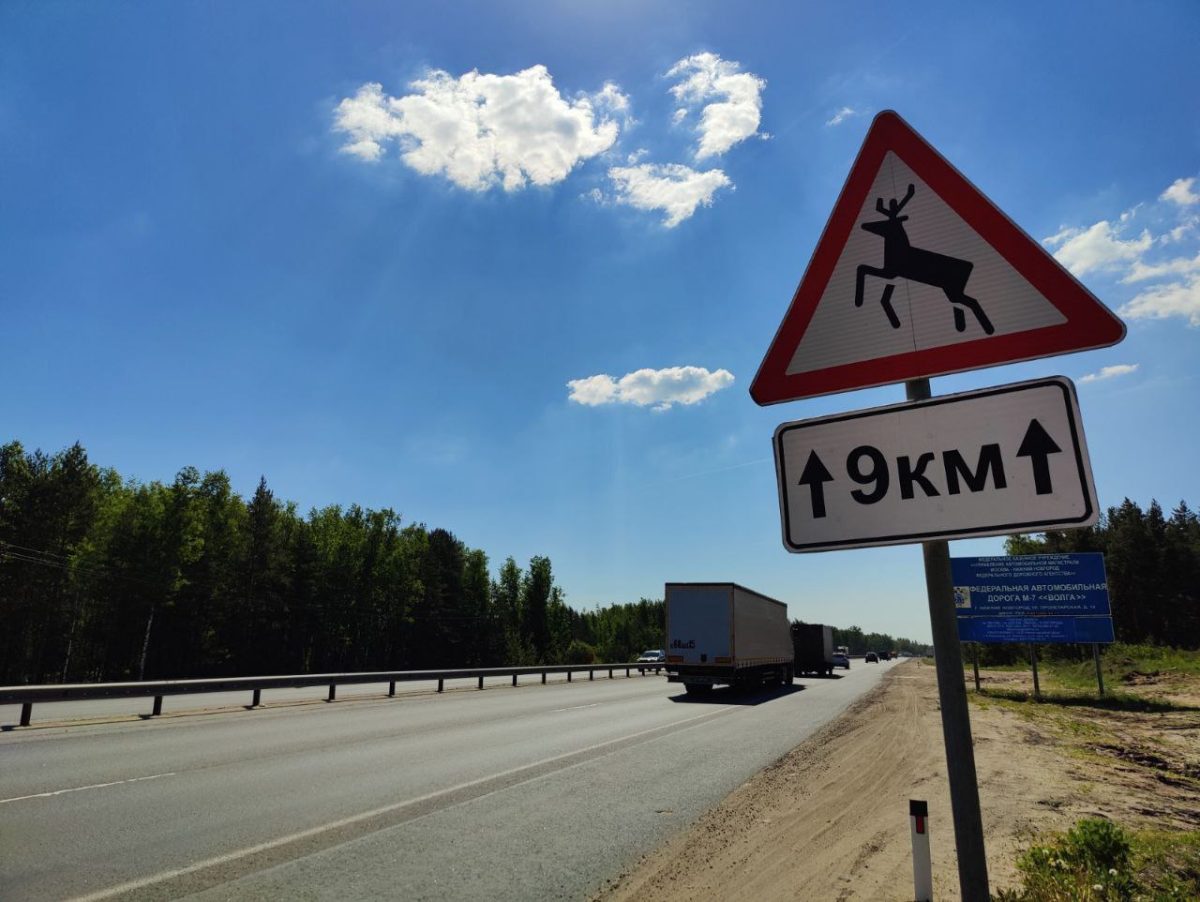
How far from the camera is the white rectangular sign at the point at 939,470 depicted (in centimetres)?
173

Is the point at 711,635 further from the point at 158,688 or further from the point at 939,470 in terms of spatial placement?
the point at 939,470

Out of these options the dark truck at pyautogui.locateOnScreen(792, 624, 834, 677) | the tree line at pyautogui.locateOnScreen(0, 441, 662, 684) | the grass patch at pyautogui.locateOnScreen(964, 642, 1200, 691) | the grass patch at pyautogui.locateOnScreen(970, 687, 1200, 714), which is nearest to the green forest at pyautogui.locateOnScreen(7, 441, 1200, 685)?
the tree line at pyautogui.locateOnScreen(0, 441, 662, 684)

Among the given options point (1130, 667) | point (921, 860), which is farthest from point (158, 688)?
point (1130, 667)

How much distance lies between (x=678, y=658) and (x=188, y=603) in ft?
162

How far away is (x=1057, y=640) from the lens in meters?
23.3

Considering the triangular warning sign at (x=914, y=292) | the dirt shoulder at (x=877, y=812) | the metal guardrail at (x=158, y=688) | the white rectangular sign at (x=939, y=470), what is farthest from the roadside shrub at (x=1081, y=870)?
the metal guardrail at (x=158, y=688)

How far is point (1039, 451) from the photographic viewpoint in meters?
1.76

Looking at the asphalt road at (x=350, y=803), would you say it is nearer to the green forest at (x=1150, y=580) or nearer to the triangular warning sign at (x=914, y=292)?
the triangular warning sign at (x=914, y=292)

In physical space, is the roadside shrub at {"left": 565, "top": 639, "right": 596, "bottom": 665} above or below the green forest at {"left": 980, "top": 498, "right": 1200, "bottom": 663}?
below

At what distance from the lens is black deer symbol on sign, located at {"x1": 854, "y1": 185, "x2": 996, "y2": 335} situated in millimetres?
2096

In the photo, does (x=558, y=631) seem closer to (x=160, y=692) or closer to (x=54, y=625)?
(x=54, y=625)

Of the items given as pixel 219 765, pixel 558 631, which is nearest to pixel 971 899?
pixel 219 765

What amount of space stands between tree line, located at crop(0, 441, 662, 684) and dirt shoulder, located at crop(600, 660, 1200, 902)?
46.0 m

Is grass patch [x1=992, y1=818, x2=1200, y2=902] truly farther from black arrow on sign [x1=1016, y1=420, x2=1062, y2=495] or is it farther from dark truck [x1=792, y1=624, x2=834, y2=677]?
dark truck [x1=792, y1=624, x2=834, y2=677]
